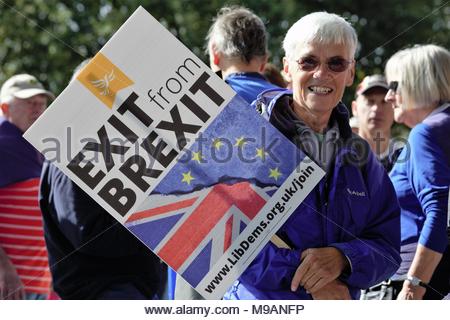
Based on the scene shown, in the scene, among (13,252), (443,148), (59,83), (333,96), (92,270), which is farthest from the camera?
(59,83)

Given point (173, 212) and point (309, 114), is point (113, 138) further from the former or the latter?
point (309, 114)

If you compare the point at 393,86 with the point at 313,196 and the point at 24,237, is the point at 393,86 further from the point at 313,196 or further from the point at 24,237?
the point at 24,237

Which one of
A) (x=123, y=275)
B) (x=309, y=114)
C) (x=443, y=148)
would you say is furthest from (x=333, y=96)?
(x=123, y=275)

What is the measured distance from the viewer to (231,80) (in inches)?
188

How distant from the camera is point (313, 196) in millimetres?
3660

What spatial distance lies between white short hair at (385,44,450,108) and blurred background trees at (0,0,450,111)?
523cm

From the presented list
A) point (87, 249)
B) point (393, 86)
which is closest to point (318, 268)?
point (87, 249)

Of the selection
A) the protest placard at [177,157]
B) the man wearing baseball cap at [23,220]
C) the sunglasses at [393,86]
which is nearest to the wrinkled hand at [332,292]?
the protest placard at [177,157]

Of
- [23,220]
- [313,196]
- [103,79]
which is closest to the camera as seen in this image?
[103,79]

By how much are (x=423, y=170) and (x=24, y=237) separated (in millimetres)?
2580

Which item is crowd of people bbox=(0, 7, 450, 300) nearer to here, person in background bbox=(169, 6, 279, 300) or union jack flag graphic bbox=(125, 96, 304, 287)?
person in background bbox=(169, 6, 279, 300)

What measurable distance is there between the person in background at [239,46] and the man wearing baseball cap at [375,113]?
4.95 feet

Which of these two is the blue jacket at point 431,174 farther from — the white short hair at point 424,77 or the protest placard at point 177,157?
the protest placard at point 177,157

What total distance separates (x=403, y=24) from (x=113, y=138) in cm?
925
